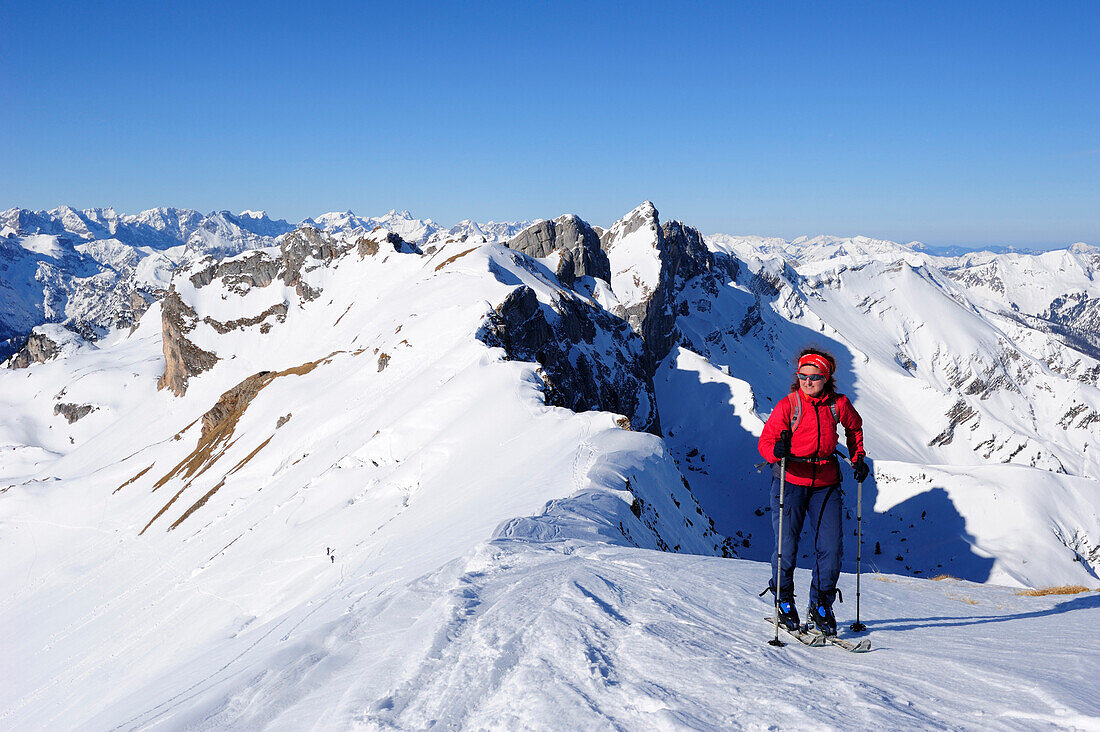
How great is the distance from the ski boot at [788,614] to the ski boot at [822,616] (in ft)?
0.73

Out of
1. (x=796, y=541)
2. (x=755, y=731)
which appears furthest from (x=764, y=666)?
(x=796, y=541)

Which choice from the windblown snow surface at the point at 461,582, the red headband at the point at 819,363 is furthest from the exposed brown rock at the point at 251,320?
the red headband at the point at 819,363

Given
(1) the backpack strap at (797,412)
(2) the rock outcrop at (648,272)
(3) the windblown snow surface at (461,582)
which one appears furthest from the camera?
(2) the rock outcrop at (648,272)

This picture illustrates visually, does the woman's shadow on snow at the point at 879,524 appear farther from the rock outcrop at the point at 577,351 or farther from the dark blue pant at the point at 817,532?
the dark blue pant at the point at 817,532

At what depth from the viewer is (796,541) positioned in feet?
26.6

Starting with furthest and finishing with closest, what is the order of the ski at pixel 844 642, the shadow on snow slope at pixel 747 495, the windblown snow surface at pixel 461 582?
the shadow on snow slope at pixel 747 495
the ski at pixel 844 642
the windblown snow surface at pixel 461 582

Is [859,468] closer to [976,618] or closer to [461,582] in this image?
[976,618]

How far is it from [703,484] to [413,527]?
91.6 metres

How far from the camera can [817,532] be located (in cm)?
782

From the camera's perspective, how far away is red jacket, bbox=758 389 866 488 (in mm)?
7617

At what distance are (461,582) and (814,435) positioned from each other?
587cm

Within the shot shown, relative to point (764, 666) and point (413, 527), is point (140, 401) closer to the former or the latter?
point (413, 527)

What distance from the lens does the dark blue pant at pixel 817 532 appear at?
24.8 feet

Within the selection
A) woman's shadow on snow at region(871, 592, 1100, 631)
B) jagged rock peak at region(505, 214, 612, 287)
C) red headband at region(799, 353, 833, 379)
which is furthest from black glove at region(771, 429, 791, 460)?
jagged rock peak at region(505, 214, 612, 287)
